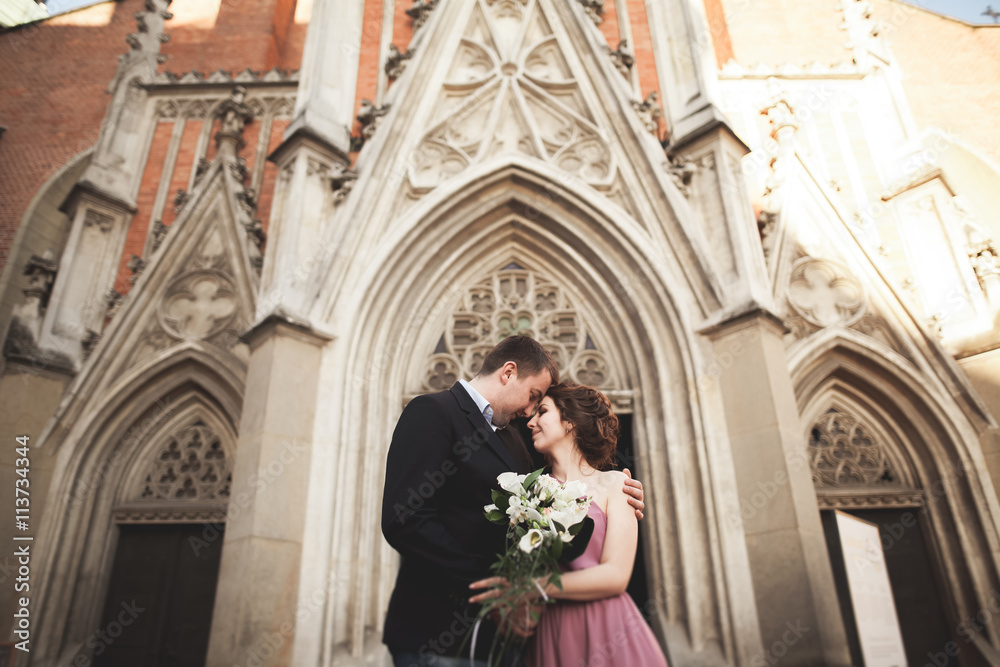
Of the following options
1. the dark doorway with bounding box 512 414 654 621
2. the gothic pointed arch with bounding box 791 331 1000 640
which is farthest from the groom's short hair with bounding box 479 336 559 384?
the gothic pointed arch with bounding box 791 331 1000 640

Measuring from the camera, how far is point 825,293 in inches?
296

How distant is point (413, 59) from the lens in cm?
777

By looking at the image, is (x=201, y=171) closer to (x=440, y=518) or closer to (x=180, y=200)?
(x=180, y=200)

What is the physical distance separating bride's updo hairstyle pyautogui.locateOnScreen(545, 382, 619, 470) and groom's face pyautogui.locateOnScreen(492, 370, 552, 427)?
235 millimetres

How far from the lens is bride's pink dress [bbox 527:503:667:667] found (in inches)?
96.3

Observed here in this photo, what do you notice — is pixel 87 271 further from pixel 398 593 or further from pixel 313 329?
pixel 398 593

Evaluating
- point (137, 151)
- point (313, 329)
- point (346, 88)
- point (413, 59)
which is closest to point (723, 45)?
point (413, 59)

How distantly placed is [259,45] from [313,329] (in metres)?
6.85

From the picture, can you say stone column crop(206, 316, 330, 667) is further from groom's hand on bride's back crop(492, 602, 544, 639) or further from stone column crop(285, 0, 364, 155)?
groom's hand on bride's back crop(492, 602, 544, 639)

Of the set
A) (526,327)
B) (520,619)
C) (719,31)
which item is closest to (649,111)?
(526,327)

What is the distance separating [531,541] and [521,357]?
0.77 meters

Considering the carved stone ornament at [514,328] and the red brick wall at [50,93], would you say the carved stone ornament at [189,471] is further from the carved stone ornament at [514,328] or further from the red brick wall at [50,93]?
the red brick wall at [50,93]

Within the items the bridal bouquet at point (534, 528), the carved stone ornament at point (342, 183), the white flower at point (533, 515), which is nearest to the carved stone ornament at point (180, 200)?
the carved stone ornament at point (342, 183)

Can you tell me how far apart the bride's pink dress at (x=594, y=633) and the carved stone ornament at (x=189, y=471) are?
552 cm
